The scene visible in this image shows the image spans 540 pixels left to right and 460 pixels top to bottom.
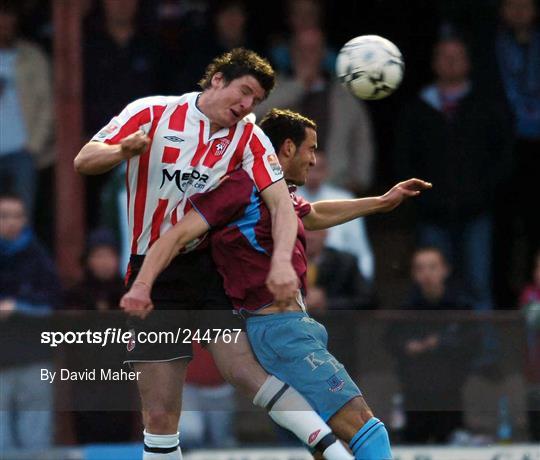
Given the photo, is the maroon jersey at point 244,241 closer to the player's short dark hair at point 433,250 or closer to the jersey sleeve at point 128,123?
the jersey sleeve at point 128,123

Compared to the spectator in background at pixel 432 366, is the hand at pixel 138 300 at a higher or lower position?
higher

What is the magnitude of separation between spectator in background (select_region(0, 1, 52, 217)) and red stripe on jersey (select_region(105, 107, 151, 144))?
155 inches

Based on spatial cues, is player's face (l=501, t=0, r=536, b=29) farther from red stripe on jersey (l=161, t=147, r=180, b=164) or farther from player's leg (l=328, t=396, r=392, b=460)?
player's leg (l=328, t=396, r=392, b=460)

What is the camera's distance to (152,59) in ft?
34.3

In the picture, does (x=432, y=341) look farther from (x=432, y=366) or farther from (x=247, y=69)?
(x=247, y=69)

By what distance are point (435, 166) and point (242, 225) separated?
3.93 metres

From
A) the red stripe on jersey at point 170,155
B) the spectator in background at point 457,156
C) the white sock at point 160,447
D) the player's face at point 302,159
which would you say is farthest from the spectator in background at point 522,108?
the white sock at point 160,447

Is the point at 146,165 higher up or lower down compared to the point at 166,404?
higher up

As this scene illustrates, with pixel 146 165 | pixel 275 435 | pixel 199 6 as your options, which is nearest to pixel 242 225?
pixel 146 165

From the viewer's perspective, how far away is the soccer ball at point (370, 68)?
706cm

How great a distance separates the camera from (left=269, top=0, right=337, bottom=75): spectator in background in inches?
412

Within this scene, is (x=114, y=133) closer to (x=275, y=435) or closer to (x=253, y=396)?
(x=253, y=396)

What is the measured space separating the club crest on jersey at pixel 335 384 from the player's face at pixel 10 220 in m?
3.58

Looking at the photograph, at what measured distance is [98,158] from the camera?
20.3 feet
